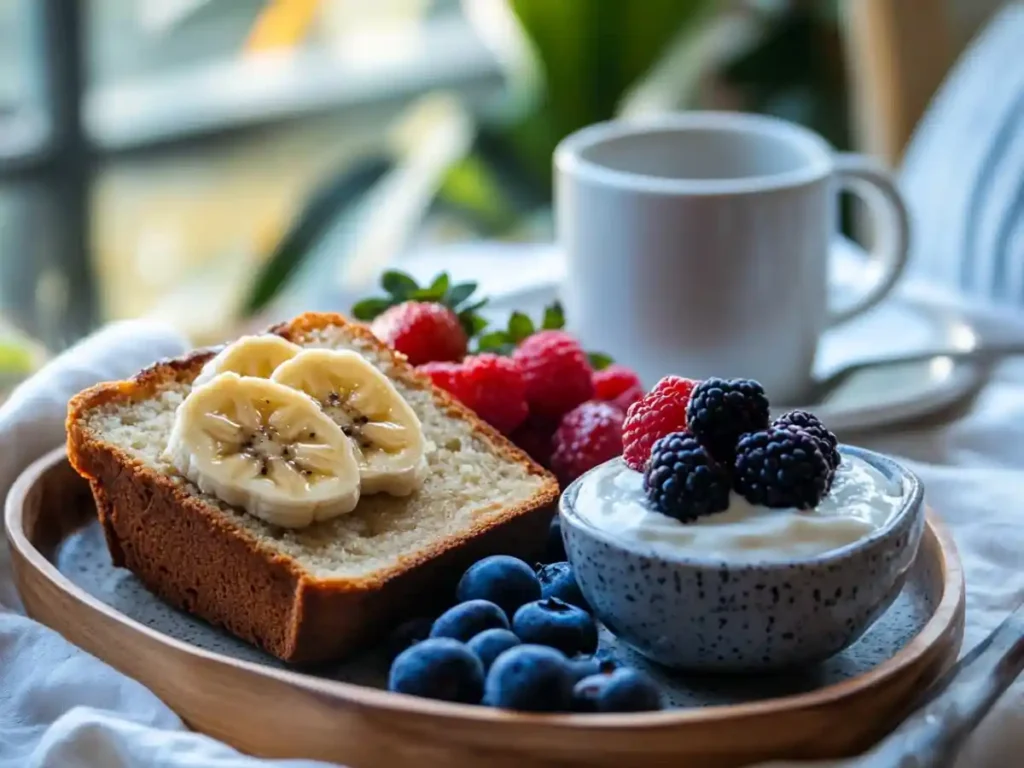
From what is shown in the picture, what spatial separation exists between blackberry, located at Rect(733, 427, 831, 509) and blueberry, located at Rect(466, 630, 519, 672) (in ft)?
0.65

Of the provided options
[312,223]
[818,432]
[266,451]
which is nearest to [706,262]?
[818,432]

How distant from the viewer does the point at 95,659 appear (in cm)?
103

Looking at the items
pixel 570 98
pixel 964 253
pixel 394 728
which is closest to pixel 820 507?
pixel 394 728

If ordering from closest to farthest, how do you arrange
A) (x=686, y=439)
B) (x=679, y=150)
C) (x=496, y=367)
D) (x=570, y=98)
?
(x=686, y=439) < (x=496, y=367) < (x=679, y=150) < (x=570, y=98)

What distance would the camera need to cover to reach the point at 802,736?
87 centimetres

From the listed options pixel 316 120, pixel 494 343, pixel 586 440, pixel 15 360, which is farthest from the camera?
pixel 316 120

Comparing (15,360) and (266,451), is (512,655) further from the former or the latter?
(15,360)

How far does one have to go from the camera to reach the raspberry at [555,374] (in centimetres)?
132

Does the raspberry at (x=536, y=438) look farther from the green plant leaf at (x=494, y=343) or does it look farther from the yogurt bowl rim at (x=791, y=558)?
the yogurt bowl rim at (x=791, y=558)

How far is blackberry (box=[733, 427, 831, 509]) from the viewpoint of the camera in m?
0.93

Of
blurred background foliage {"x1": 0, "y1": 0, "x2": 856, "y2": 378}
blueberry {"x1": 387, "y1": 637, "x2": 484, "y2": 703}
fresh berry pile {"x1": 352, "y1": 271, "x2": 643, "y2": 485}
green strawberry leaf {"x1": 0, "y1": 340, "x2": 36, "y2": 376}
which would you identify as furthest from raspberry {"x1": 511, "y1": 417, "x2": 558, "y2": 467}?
blurred background foliage {"x1": 0, "y1": 0, "x2": 856, "y2": 378}

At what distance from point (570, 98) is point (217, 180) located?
1046mm

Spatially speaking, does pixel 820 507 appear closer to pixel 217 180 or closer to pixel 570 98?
pixel 570 98

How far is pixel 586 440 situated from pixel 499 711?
44cm
